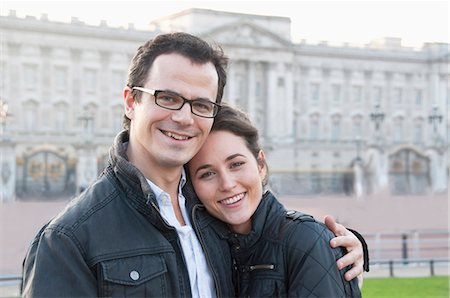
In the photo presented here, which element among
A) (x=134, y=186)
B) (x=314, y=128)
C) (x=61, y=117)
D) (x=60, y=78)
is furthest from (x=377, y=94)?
(x=134, y=186)

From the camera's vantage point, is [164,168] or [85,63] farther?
[85,63]

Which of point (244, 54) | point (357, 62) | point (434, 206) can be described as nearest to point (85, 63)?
point (244, 54)

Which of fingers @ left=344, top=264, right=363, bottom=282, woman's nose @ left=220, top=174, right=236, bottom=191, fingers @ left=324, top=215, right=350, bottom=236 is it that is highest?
woman's nose @ left=220, top=174, right=236, bottom=191

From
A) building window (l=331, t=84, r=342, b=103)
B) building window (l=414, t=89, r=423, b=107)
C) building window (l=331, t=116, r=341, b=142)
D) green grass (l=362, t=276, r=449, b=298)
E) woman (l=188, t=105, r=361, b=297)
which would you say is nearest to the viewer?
woman (l=188, t=105, r=361, b=297)

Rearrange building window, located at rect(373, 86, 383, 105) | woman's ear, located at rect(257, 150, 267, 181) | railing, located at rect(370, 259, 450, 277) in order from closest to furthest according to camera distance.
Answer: woman's ear, located at rect(257, 150, 267, 181) → railing, located at rect(370, 259, 450, 277) → building window, located at rect(373, 86, 383, 105)

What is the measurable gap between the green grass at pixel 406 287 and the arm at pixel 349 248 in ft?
22.9

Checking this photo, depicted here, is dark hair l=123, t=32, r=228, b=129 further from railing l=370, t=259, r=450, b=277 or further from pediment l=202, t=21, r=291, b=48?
pediment l=202, t=21, r=291, b=48

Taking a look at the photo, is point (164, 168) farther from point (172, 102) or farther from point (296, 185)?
point (296, 185)

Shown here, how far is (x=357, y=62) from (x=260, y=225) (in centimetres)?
6240

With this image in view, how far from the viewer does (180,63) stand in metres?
2.90

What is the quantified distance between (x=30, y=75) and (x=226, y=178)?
4925cm

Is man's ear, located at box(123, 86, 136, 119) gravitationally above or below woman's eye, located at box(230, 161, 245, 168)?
above

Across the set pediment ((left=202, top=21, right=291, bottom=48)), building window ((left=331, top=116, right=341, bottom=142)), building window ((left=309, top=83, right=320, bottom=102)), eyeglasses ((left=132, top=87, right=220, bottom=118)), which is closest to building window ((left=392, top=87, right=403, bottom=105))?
building window ((left=331, top=116, right=341, bottom=142))

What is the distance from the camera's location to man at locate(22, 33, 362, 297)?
102 inches
